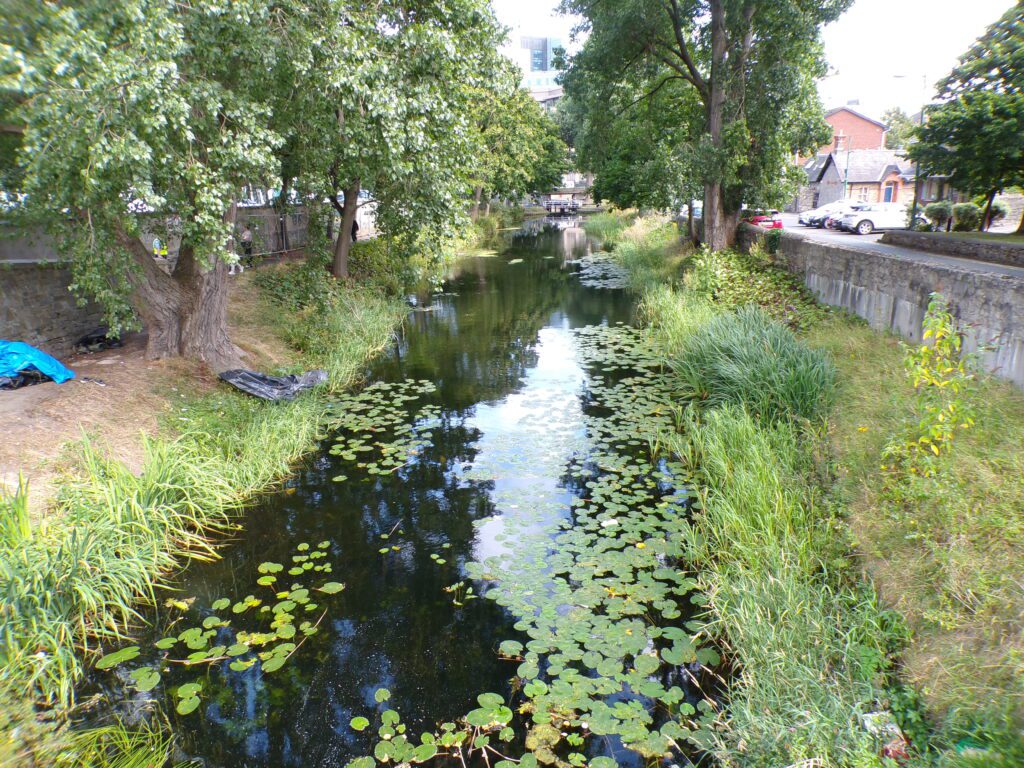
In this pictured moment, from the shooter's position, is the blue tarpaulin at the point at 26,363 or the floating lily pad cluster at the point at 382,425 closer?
the blue tarpaulin at the point at 26,363

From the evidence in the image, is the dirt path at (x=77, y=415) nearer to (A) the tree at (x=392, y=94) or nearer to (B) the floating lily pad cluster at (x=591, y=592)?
(B) the floating lily pad cluster at (x=591, y=592)

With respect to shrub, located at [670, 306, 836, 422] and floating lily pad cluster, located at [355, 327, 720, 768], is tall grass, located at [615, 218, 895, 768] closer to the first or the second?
shrub, located at [670, 306, 836, 422]

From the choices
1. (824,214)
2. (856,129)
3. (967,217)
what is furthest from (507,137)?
(856,129)

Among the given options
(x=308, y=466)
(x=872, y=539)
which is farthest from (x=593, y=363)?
(x=872, y=539)

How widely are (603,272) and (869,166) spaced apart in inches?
1250

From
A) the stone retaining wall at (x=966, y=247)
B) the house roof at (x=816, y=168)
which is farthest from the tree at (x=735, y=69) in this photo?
the house roof at (x=816, y=168)

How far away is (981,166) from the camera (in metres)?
15.9

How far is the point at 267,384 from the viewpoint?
10.5 m

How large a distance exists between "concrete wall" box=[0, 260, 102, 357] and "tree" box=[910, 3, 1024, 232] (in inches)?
776

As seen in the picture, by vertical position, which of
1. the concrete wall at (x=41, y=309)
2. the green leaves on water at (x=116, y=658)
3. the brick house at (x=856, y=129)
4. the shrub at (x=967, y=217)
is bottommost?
the green leaves on water at (x=116, y=658)

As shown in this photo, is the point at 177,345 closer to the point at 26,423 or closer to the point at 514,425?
the point at 26,423

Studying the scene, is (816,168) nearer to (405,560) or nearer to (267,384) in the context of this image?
(267,384)

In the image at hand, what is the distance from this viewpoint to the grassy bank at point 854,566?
3.70 m

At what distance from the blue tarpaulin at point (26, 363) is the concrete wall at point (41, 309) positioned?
171 cm
